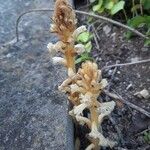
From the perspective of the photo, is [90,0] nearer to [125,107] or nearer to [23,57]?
[23,57]

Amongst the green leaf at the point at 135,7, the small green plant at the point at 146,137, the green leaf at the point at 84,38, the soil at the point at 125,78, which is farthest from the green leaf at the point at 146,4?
the small green plant at the point at 146,137

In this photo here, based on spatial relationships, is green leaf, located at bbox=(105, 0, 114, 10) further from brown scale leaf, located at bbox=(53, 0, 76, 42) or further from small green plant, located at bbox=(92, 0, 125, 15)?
brown scale leaf, located at bbox=(53, 0, 76, 42)

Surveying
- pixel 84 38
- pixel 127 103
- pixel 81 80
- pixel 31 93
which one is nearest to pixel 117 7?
pixel 84 38

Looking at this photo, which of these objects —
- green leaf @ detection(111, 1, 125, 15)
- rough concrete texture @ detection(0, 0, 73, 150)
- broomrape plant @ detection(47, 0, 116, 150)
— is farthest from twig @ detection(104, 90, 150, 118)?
green leaf @ detection(111, 1, 125, 15)

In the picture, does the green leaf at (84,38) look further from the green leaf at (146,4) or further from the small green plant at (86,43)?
the green leaf at (146,4)

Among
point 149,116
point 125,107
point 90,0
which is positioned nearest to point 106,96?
point 125,107

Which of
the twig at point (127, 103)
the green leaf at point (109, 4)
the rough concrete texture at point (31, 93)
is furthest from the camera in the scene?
the green leaf at point (109, 4)
